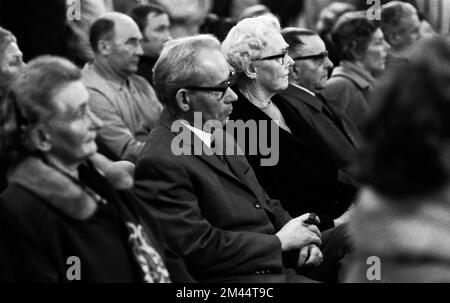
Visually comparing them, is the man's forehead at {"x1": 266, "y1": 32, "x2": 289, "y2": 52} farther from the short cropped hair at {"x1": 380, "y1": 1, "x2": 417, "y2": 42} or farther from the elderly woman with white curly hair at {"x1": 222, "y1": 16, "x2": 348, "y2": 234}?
the short cropped hair at {"x1": 380, "y1": 1, "x2": 417, "y2": 42}

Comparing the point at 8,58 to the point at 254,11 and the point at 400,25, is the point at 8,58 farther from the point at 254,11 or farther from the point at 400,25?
the point at 400,25

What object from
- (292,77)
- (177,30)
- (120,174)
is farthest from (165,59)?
(177,30)

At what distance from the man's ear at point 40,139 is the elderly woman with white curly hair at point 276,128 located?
1692mm

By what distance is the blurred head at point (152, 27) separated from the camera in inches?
263

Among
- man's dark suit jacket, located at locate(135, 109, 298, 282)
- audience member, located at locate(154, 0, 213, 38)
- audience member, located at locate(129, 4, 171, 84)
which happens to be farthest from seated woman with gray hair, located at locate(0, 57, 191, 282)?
audience member, located at locate(154, 0, 213, 38)

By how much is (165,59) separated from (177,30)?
128 inches

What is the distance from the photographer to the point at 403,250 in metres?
1.89

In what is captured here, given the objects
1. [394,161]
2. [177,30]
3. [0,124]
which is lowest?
[177,30]

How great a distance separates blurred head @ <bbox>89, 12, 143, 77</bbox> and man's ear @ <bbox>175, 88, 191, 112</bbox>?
2.06m

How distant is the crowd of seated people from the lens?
6.17 feet

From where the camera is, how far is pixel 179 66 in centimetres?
390
